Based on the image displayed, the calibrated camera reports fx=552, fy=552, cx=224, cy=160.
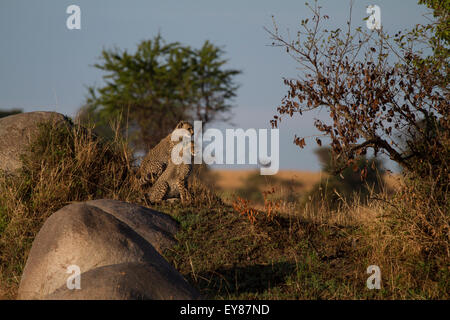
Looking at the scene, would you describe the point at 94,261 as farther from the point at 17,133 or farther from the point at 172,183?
the point at 17,133

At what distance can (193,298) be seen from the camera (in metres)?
5.25

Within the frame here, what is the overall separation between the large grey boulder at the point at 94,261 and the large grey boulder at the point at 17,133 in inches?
195

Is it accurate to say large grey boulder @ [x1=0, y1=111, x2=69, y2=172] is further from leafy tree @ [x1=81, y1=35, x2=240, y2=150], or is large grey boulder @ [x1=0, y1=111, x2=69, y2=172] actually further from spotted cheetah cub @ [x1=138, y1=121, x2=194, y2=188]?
leafy tree @ [x1=81, y1=35, x2=240, y2=150]

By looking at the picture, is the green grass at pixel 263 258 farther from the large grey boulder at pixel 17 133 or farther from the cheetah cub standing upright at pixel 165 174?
the large grey boulder at pixel 17 133

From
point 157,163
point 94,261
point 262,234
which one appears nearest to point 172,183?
point 157,163

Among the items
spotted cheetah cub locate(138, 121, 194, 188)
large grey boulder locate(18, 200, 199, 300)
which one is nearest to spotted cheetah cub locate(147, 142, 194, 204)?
spotted cheetah cub locate(138, 121, 194, 188)

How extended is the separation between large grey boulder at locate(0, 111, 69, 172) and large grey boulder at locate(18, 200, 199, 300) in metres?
4.96

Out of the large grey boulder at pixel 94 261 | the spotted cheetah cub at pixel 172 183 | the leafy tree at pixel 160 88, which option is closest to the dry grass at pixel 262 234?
the spotted cheetah cub at pixel 172 183

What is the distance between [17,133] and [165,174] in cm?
322

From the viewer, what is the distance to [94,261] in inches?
220

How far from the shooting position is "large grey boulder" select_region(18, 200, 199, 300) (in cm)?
500
